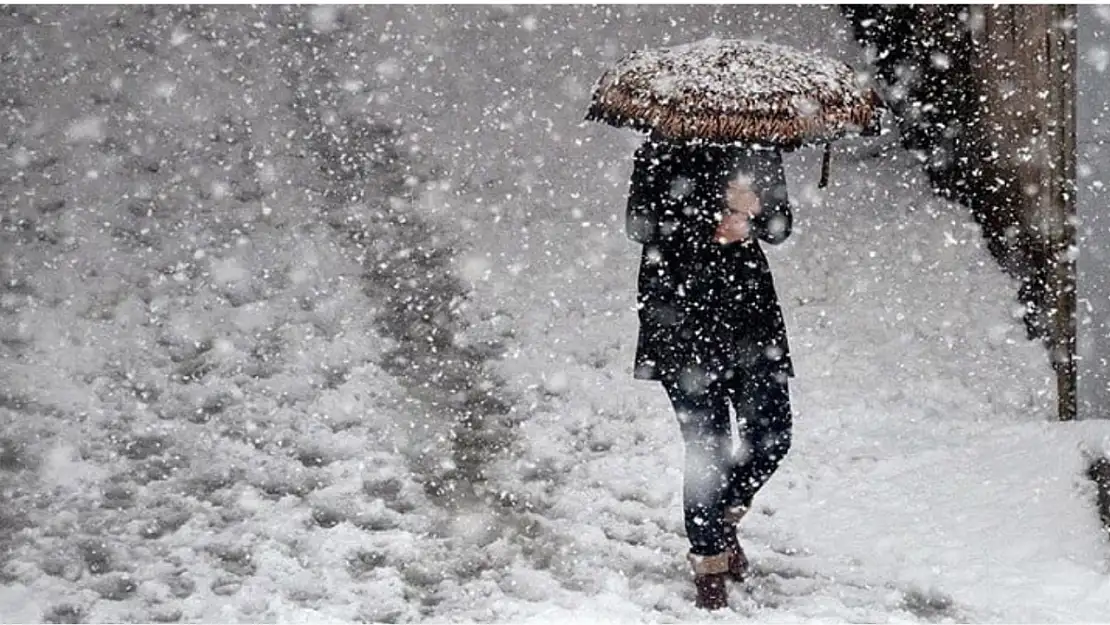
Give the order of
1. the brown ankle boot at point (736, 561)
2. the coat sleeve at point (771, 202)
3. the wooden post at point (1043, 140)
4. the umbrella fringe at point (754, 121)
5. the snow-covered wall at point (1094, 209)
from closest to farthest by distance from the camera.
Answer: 1. the umbrella fringe at point (754, 121)
2. the coat sleeve at point (771, 202)
3. the brown ankle boot at point (736, 561)
4. the snow-covered wall at point (1094, 209)
5. the wooden post at point (1043, 140)

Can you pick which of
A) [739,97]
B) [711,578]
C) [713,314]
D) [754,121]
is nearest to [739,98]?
[739,97]

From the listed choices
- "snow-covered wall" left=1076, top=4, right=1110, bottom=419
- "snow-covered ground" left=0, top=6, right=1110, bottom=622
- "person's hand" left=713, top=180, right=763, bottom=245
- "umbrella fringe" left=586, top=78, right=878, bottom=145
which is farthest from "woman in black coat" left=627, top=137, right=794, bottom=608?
"snow-covered wall" left=1076, top=4, right=1110, bottom=419


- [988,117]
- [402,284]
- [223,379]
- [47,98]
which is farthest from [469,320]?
[47,98]

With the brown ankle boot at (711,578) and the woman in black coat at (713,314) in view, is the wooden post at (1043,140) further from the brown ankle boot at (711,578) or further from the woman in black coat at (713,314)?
the brown ankle boot at (711,578)

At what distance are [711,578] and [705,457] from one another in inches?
18.4

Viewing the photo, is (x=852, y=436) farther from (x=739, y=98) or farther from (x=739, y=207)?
(x=739, y=98)

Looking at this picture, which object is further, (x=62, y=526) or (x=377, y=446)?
(x=377, y=446)

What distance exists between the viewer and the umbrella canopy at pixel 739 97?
459cm

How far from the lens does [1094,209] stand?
6367mm

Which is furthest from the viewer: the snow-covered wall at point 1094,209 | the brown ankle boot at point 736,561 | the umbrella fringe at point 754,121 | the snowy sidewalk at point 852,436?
the snow-covered wall at point 1094,209

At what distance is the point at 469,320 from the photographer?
8.10 meters

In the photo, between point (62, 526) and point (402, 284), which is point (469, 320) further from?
point (62, 526)

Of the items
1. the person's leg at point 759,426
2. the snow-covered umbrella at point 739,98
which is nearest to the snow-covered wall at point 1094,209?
the snow-covered umbrella at point 739,98

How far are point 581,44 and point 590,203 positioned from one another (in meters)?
2.79
